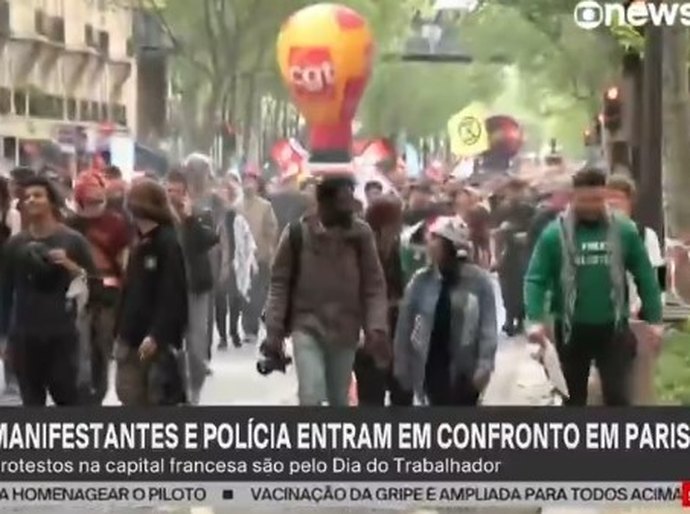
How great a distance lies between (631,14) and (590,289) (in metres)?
0.92

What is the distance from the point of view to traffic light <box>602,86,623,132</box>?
138 inches

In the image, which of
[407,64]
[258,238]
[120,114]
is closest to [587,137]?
[407,64]

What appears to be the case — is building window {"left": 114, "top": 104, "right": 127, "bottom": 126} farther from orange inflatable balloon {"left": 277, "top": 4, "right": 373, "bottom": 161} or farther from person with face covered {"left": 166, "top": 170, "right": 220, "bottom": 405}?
orange inflatable balloon {"left": 277, "top": 4, "right": 373, "bottom": 161}

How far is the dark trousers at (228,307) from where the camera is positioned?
11.8 feet

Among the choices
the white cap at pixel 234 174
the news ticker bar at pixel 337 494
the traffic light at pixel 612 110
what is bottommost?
the news ticker bar at pixel 337 494

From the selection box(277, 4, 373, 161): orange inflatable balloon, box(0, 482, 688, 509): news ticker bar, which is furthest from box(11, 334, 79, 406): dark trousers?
box(277, 4, 373, 161): orange inflatable balloon

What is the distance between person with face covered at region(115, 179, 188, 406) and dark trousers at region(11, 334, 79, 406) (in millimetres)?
159

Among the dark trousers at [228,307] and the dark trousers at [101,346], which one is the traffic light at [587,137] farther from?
the dark trousers at [101,346]

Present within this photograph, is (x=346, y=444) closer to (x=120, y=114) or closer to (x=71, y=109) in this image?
(x=120, y=114)

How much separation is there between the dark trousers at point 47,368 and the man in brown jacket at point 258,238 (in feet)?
2.00

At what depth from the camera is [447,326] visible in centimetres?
375

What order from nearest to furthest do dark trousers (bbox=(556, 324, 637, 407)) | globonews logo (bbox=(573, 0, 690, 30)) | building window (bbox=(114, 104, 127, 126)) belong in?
globonews logo (bbox=(573, 0, 690, 30)), building window (bbox=(114, 104, 127, 126)), dark trousers (bbox=(556, 324, 637, 407))

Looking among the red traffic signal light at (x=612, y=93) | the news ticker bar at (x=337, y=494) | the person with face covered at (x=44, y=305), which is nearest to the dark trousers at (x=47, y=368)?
the person with face covered at (x=44, y=305)

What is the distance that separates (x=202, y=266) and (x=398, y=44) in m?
0.99
